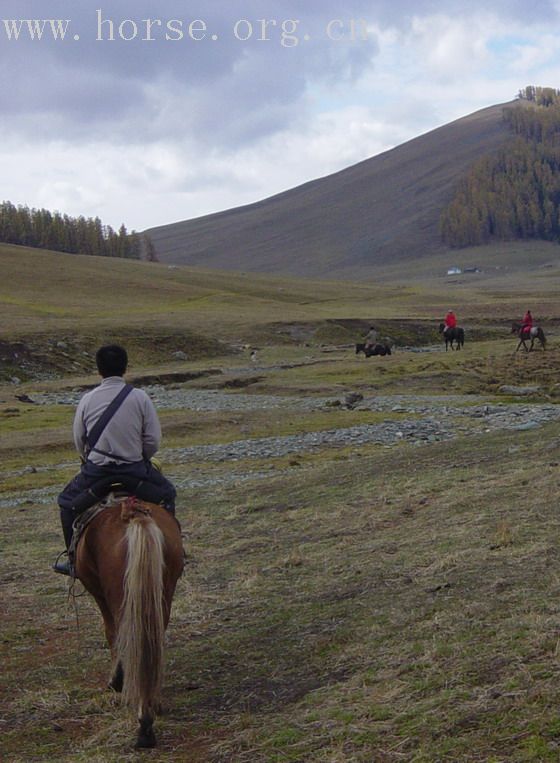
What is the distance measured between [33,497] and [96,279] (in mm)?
95466

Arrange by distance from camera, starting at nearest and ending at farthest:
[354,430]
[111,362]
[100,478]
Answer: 1. [100,478]
2. [111,362]
3. [354,430]

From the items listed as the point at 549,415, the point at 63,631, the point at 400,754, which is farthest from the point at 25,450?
the point at 400,754

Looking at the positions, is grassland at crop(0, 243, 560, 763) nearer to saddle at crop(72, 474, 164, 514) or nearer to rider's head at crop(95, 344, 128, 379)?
saddle at crop(72, 474, 164, 514)

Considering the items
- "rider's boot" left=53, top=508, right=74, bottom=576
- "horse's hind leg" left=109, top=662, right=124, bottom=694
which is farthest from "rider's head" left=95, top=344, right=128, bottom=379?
"horse's hind leg" left=109, top=662, right=124, bottom=694

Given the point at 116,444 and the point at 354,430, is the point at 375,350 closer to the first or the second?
the point at 354,430

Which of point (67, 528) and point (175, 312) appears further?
point (175, 312)

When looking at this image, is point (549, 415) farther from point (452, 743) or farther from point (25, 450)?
point (452, 743)

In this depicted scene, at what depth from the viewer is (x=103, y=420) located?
8180 millimetres

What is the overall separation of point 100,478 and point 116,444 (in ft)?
1.02

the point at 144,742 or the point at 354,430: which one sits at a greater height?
the point at 144,742

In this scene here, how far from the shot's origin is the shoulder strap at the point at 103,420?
26.8 ft

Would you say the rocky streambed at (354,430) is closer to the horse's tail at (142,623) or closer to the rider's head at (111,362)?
the rider's head at (111,362)

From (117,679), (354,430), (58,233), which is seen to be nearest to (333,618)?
(117,679)

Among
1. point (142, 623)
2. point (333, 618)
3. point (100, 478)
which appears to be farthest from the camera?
point (333, 618)
